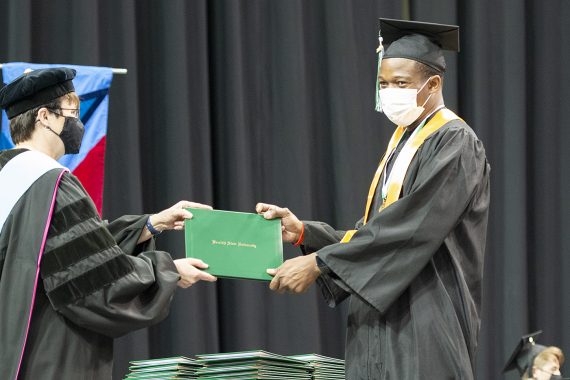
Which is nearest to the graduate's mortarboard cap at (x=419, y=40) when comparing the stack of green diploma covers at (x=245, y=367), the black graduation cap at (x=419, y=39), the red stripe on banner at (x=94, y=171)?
the black graduation cap at (x=419, y=39)

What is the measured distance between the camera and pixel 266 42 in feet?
19.9

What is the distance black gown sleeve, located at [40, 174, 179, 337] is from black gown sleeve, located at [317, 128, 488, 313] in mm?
696

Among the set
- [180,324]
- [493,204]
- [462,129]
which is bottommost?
[180,324]

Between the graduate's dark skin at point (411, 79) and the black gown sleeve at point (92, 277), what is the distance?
3.93 feet

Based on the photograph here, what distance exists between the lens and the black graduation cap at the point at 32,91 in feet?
12.2

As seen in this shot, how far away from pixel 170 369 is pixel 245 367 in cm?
33

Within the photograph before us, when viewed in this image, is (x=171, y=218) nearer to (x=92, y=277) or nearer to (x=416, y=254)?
(x=92, y=277)

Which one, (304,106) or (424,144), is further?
(304,106)

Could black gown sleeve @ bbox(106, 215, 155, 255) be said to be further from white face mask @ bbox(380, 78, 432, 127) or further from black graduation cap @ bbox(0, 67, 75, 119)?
white face mask @ bbox(380, 78, 432, 127)

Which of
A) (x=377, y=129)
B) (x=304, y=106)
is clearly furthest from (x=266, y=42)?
(x=377, y=129)

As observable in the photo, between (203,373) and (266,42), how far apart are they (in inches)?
99.9

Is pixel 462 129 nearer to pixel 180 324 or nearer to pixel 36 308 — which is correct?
pixel 36 308

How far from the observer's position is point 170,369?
166 inches

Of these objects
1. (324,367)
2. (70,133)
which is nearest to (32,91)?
(70,133)
